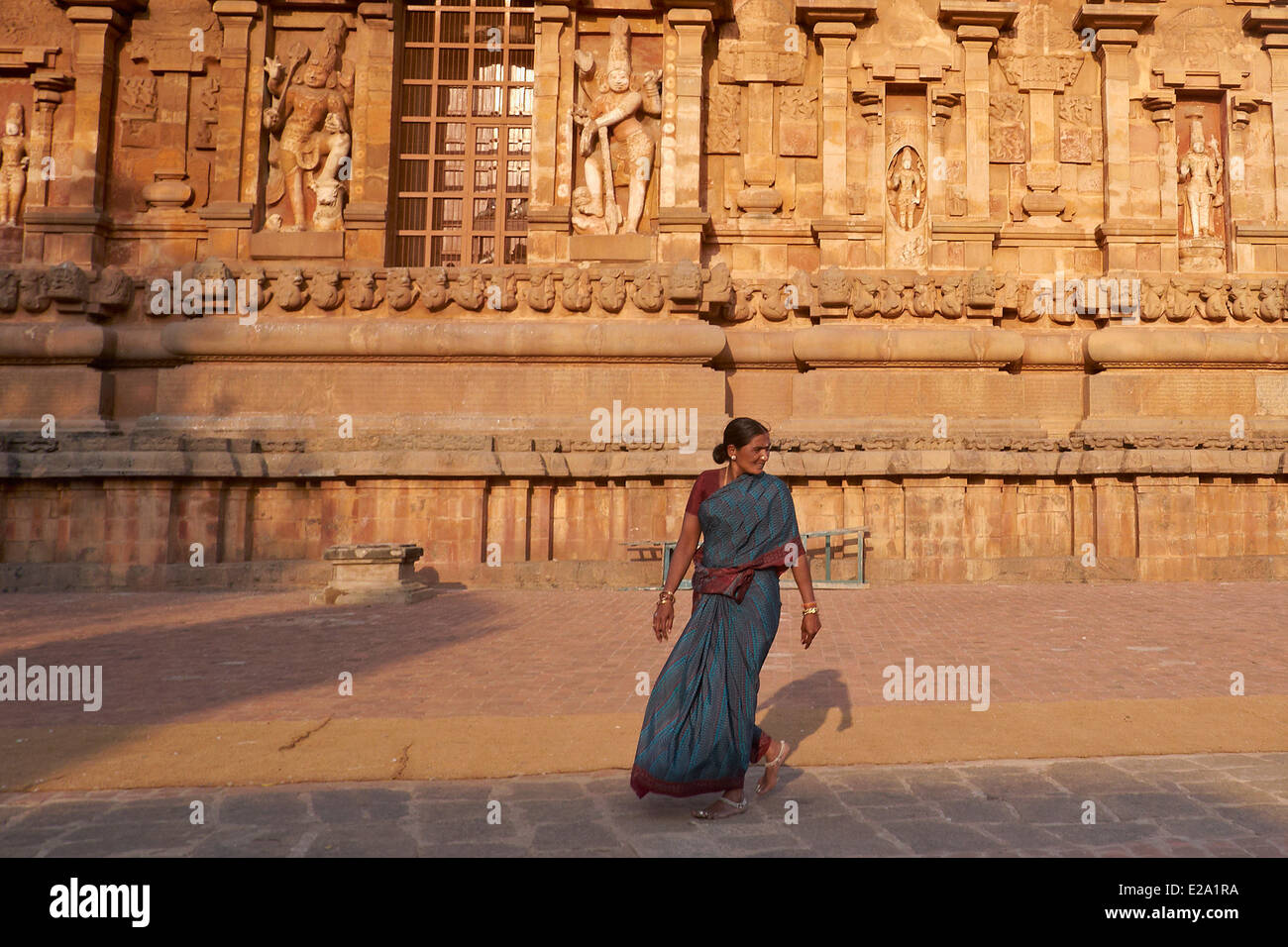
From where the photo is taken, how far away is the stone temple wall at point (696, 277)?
11.9m

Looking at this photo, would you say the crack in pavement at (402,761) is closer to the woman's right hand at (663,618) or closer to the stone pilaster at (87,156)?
the woman's right hand at (663,618)

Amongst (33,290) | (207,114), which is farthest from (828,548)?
(33,290)

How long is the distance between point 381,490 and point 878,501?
6630 millimetres

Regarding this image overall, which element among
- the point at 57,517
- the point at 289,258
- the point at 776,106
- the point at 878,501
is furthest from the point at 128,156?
the point at 878,501

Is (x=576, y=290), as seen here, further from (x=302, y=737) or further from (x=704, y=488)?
(x=704, y=488)

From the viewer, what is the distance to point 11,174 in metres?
14.6

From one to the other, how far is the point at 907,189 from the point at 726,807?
13.5 meters

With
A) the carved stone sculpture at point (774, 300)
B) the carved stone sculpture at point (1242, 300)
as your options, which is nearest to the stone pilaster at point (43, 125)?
the carved stone sculpture at point (774, 300)

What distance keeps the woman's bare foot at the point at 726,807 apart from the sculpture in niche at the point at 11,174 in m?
16.3

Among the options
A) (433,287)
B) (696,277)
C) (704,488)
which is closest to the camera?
(704,488)

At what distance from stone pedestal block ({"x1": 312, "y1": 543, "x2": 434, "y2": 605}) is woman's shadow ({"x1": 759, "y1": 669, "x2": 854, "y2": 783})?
213 inches

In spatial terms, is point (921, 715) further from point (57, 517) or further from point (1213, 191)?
point (1213, 191)

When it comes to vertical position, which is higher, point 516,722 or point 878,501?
point 878,501
